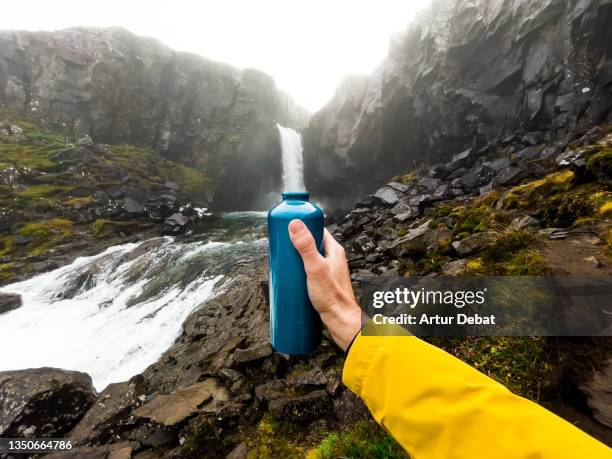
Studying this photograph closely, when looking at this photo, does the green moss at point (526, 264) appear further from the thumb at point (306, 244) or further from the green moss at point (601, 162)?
the green moss at point (601, 162)

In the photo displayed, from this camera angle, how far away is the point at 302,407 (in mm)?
4695

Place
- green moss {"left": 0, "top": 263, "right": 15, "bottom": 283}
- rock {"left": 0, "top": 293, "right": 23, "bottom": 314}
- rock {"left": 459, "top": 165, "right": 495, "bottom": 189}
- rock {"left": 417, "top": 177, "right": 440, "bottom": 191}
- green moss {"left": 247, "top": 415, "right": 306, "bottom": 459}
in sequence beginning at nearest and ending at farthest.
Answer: green moss {"left": 247, "top": 415, "right": 306, "bottom": 459} → rock {"left": 0, "top": 293, "right": 23, "bottom": 314} → green moss {"left": 0, "top": 263, "right": 15, "bottom": 283} → rock {"left": 459, "top": 165, "right": 495, "bottom": 189} → rock {"left": 417, "top": 177, "right": 440, "bottom": 191}

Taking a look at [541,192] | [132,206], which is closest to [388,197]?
[541,192]

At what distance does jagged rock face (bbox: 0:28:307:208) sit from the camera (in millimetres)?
53469

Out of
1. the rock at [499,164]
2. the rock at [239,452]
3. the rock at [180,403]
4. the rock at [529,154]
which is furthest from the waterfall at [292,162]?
the rock at [239,452]

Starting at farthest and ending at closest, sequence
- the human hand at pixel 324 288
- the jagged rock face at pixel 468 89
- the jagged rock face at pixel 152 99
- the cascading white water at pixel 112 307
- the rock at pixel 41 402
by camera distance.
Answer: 1. the jagged rock face at pixel 152 99
2. the jagged rock face at pixel 468 89
3. the cascading white water at pixel 112 307
4. the rock at pixel 41 402
5. the human hand at pixel 324 288

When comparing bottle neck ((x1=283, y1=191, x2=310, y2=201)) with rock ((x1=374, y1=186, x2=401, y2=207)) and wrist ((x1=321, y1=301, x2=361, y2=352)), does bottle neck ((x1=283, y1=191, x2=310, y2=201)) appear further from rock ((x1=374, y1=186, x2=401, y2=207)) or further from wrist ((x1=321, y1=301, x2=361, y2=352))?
rock ((x1=374, y1=186, x2=401, y2=207))

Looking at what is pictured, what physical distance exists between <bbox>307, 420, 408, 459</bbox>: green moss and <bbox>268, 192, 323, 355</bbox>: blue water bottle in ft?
5.39

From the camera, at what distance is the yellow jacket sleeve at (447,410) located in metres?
1.23

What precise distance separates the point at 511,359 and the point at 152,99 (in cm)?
7336

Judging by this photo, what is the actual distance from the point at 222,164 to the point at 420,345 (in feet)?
203

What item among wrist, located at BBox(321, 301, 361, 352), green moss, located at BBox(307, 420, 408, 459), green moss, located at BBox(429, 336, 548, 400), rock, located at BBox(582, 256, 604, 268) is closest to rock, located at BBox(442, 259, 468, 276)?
green moss, located at BBox(429, 336, 548, 400)

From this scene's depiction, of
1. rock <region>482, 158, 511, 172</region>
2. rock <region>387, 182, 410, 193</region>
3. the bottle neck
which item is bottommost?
the bottle neck

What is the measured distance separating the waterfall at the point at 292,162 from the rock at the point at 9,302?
3770cm
